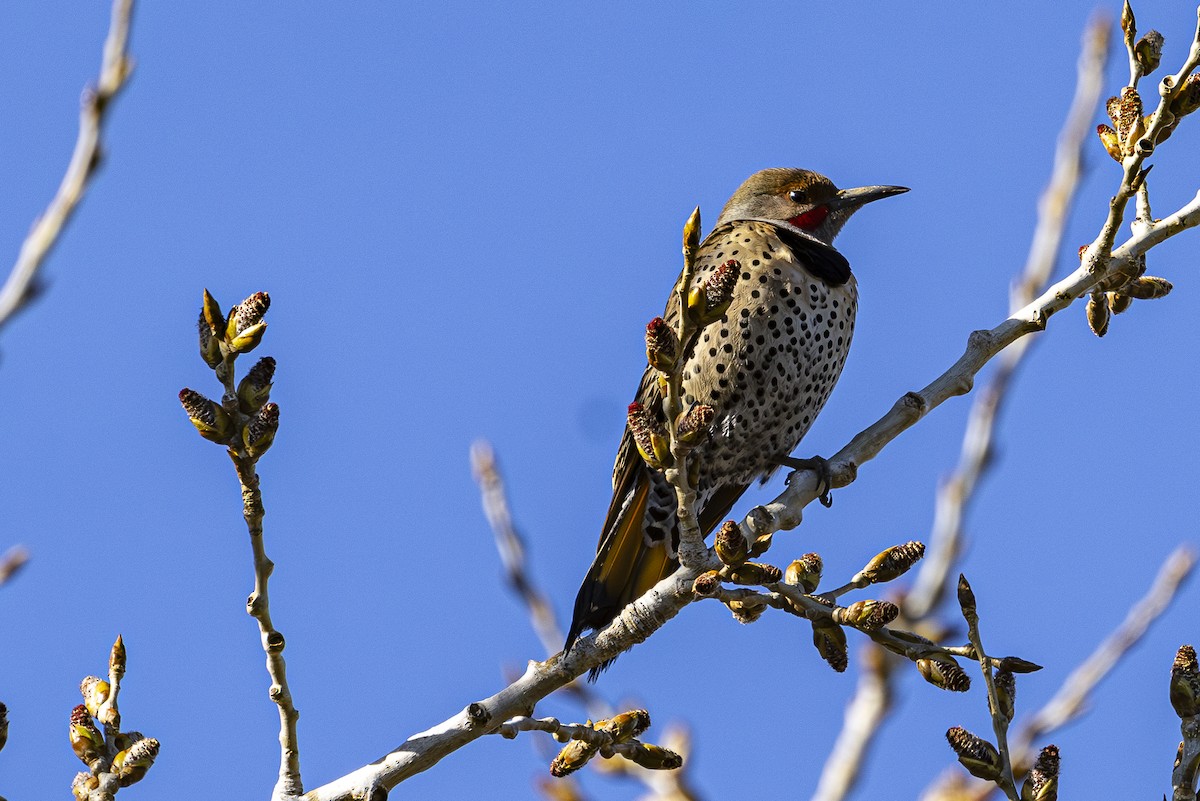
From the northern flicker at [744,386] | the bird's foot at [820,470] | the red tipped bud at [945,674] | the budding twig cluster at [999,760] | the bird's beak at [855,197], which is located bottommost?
the budding twig cluster at [999,760]

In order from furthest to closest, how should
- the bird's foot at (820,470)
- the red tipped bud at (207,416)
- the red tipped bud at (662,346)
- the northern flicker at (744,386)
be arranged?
1. the northern flicker at (744,386)
2. the bird's foot at (820,470)
3. the red tipped bud at (662,346)
4. the red tipped bud at (207,416)

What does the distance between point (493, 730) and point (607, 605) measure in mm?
1541

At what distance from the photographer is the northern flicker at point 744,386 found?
15.9ft

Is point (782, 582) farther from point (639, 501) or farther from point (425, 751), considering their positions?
point (639, 501)

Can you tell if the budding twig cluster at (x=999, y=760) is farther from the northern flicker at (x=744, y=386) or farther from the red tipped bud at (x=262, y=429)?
the northern flicker at (x=744, y=386)

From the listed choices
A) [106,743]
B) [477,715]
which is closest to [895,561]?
[477,715]

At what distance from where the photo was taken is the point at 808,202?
6.16 metres

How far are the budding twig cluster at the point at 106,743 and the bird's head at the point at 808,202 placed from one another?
3.90 meters

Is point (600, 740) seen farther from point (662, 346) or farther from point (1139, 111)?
point (1139, 111)

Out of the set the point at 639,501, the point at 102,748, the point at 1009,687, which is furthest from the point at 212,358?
the point at 639,501

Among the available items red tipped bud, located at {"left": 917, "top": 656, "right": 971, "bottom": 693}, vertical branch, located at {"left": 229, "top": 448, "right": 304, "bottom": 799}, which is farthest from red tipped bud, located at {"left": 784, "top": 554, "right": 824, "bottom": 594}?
vertical branch, located at {"left": 229, "top": 448, "right": 304, "bottom": 799}

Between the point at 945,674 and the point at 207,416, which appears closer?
the point at 207,416

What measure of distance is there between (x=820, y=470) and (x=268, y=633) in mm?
1672

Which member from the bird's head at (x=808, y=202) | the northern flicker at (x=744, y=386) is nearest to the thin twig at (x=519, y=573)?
the northern flicker at (x=744, y=386)
